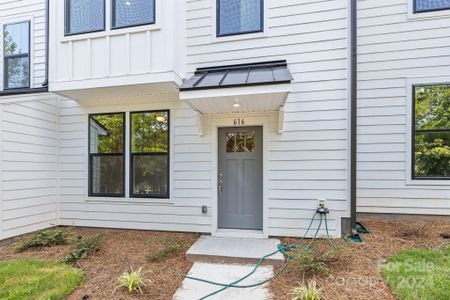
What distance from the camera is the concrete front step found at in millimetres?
3781

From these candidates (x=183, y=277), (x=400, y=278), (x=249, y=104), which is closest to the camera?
(x=400, y=278)

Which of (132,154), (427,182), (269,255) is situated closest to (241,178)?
(269,255)

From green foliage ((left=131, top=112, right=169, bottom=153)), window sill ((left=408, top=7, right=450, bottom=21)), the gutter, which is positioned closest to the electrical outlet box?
the gutter

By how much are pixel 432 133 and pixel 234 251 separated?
4.23 metres

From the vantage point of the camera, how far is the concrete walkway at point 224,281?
297 cm

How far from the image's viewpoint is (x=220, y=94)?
3816mm

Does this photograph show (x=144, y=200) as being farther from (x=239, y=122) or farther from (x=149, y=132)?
(x=239, y=122)

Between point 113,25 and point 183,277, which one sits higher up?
point 113,25

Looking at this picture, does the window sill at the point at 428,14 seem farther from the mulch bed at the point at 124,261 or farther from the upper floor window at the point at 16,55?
the upper floor window at the point at 16,55

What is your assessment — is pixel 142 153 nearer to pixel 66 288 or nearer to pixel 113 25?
pixel 113 25

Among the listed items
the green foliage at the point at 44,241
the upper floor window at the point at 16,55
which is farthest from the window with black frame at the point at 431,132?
the upper floor window at the point at 16,55

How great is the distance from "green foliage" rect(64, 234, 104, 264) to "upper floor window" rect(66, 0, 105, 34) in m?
3.76

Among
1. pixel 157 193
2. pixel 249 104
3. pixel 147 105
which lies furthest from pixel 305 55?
pixel 157 193

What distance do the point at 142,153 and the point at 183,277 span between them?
9.27ft
